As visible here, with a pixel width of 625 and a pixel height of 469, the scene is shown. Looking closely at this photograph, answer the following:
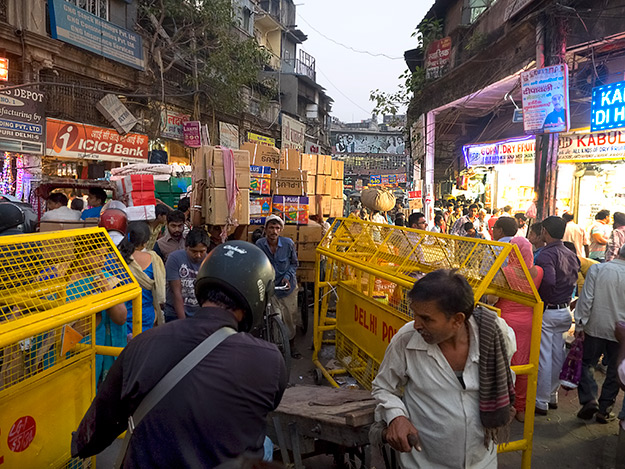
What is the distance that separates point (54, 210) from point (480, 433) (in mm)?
6978

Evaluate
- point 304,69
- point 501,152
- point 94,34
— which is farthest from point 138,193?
point 304,69

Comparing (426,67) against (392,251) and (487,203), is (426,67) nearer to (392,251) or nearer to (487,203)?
(487,203)

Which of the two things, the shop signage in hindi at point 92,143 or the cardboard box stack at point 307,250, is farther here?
the shop signage in hindi at point 92,143

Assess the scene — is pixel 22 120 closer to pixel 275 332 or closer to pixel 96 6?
pixel 96 6

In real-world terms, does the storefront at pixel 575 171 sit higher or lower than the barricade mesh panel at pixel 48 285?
higher

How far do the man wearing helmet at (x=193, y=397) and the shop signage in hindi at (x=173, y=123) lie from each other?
15.8 metres

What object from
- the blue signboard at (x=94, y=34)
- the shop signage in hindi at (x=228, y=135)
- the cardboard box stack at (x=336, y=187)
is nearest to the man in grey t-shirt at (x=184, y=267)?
the cardboard box stack at (x=336, y=187)

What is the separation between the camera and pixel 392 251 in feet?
14.8

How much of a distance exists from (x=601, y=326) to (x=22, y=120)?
12.7 meters

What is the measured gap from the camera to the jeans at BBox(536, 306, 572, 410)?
437 cm

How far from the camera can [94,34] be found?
1287 centimetres

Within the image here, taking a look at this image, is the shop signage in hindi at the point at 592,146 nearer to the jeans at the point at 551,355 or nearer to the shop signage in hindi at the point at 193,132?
the jeans at the point at 551,355

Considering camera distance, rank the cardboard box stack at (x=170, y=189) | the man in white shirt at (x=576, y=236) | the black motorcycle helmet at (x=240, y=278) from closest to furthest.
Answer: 1. the black motorcycle helmet at (x=240, y=278)
2. the man in white shirt at (x=576, y=236)
3. the cardboard box stack at (x=170, y=189)

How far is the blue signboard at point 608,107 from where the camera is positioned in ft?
27.9
